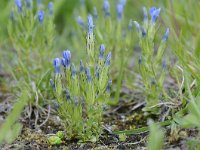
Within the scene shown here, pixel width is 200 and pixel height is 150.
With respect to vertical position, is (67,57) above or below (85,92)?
above

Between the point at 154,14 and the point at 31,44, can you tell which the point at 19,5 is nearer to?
the point at 31,44

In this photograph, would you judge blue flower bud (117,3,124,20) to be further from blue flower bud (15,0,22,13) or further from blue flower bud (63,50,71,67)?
blue flower bud (63,50,71,67)

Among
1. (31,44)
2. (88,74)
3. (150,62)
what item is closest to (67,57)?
(88,74)

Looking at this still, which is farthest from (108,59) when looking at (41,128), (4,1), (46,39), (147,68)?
(4,1)

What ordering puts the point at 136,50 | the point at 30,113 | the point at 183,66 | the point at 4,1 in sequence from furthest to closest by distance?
the point at 4,1 → the point at 136,50 → the point at 30,113 → the point at 183,66

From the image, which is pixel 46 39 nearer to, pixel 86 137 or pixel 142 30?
pixel 142 30

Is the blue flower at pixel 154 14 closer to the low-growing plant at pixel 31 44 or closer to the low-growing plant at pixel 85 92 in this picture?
the low-growing plant at pixel 85 92
